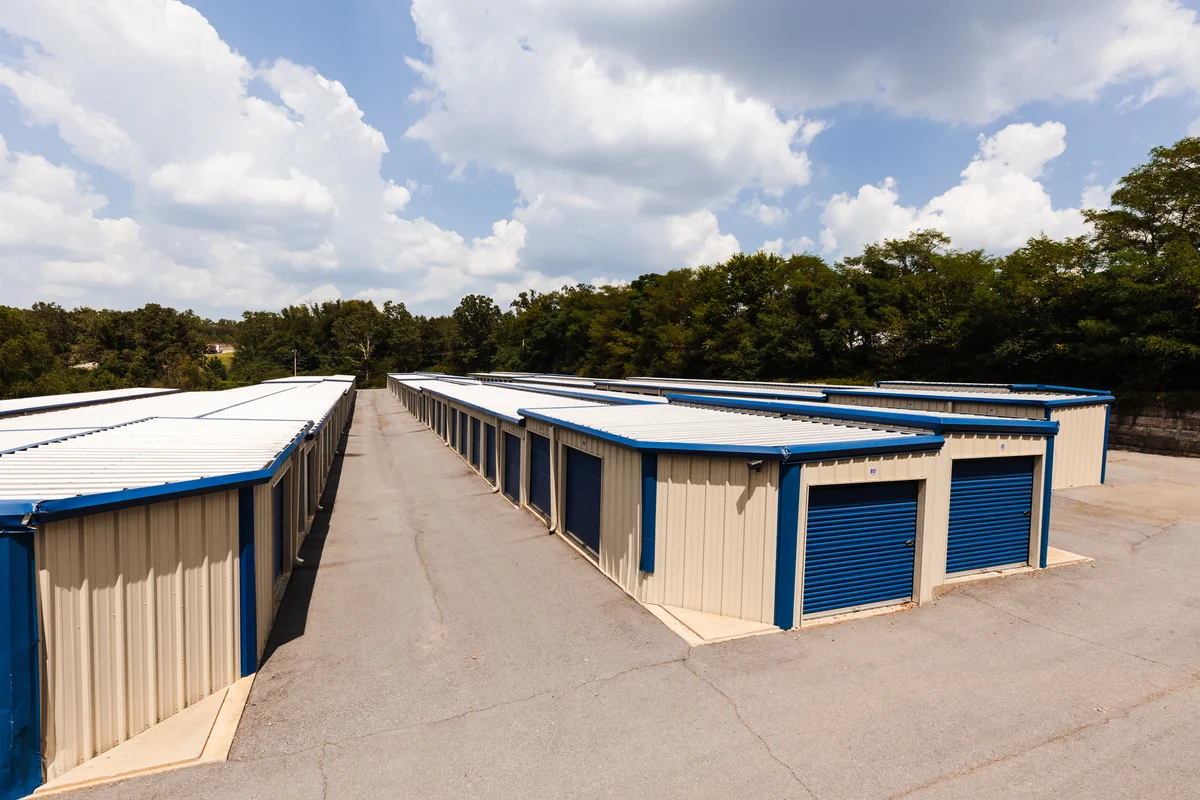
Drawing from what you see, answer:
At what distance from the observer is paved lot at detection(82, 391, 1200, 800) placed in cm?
580

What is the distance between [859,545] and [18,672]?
10.9m

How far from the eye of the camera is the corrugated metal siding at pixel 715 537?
915 cm

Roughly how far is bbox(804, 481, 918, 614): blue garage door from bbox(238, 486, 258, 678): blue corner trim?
8111 mm

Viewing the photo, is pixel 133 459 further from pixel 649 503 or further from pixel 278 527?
pixel 649 503

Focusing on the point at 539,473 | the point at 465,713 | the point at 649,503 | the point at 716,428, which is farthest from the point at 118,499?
the point at 539,473

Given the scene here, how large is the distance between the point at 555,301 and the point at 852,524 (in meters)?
103

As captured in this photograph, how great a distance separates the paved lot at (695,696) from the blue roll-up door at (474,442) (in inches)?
425

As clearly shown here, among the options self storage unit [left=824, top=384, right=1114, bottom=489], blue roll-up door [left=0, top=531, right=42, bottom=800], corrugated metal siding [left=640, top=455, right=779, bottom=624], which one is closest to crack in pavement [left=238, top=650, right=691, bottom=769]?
corrugated metal siding [left=640, top=455, right=779, bottom=624]

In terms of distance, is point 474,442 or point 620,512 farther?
point 474,442

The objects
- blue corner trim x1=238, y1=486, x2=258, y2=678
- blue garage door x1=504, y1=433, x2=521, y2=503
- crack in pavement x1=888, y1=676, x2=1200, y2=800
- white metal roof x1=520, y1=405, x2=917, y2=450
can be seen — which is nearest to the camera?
crack in pavement x1=888, y1=676, x2=1200, y2=800

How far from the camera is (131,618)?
6344 millimetres

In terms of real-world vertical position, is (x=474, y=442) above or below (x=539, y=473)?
below

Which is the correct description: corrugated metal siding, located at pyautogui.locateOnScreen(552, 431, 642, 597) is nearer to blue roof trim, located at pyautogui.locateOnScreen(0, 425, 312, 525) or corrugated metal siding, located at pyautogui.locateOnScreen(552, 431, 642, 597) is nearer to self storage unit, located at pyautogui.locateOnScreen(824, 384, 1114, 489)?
blue roof trim, located at pyautogui.locateOnScreen(0, 425, 312, 525)

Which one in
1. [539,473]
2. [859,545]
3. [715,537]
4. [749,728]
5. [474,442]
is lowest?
[749,728]
